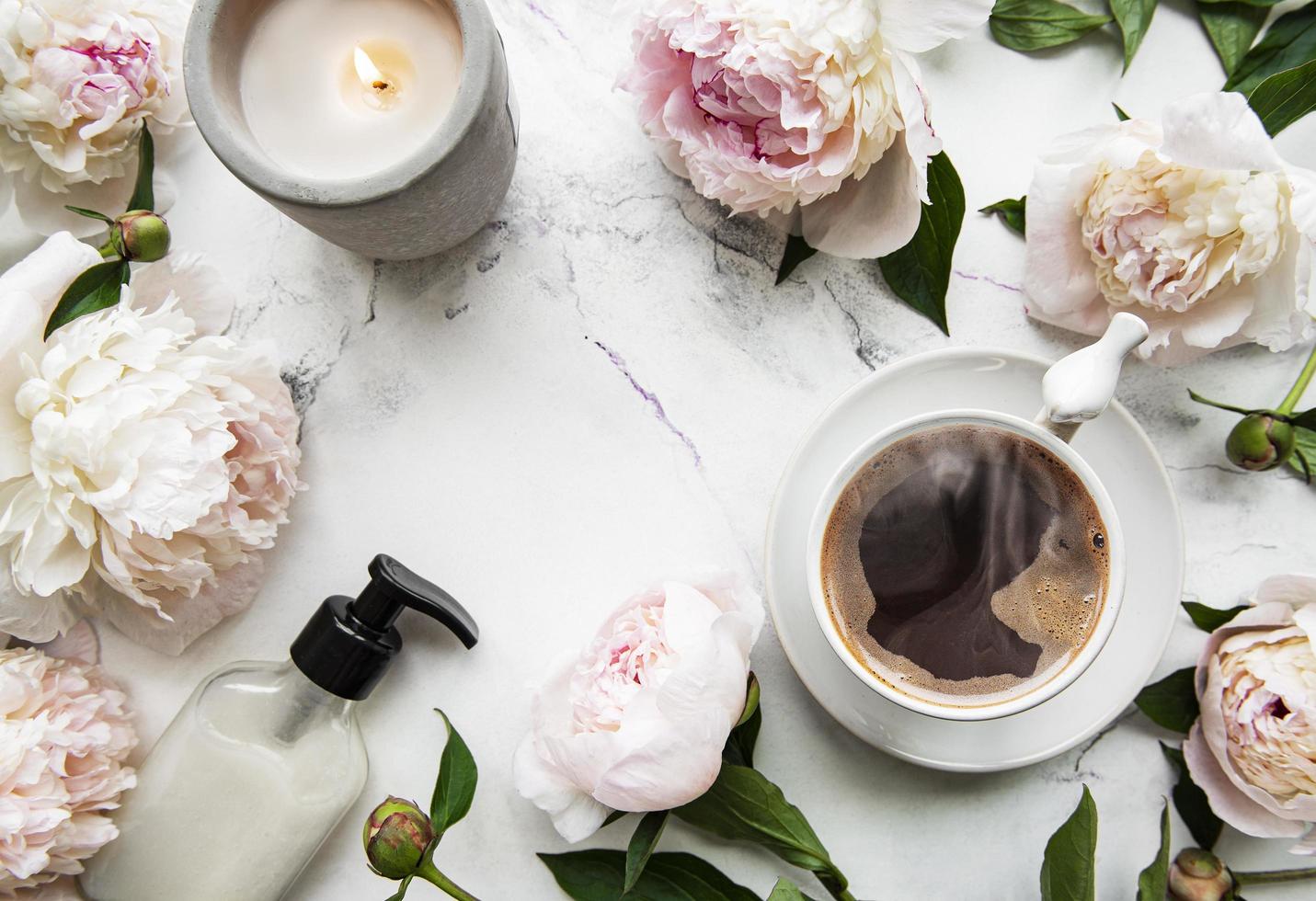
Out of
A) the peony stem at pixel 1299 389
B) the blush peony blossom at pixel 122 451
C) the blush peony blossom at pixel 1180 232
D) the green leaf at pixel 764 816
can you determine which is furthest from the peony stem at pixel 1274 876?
the blush peony blossom at pixel 122 451

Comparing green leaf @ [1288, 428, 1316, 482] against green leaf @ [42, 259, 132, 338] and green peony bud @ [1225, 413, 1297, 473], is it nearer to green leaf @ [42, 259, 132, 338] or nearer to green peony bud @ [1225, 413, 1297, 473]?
green peony bud @ [1225, 413, 1297, 473]

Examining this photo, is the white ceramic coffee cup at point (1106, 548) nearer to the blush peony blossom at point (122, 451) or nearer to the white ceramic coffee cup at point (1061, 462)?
the white ceramic coffee cup at point (1061, 462)

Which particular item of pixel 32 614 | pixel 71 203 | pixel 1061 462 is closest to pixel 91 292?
pixel 71 203

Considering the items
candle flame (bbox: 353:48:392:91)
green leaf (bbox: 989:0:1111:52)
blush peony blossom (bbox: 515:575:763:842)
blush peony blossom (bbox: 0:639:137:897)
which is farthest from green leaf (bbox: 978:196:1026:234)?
blush peony blossom (bbox: 0:639:137:897)

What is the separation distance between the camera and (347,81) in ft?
2.37

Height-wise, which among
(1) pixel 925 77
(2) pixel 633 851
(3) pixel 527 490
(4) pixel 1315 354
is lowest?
(2) pixel 633 851

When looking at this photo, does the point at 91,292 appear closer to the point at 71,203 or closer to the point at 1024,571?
the point at 71,203

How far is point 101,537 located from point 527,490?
0.32 meters

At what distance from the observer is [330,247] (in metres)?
0.84

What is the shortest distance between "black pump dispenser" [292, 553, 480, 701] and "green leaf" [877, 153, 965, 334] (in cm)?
45

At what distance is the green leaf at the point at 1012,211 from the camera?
81cm

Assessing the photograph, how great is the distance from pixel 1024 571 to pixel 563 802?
373 millimetres

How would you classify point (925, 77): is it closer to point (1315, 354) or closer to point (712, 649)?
point (1315, 354)

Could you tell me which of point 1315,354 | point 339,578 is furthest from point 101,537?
point 1315,354
